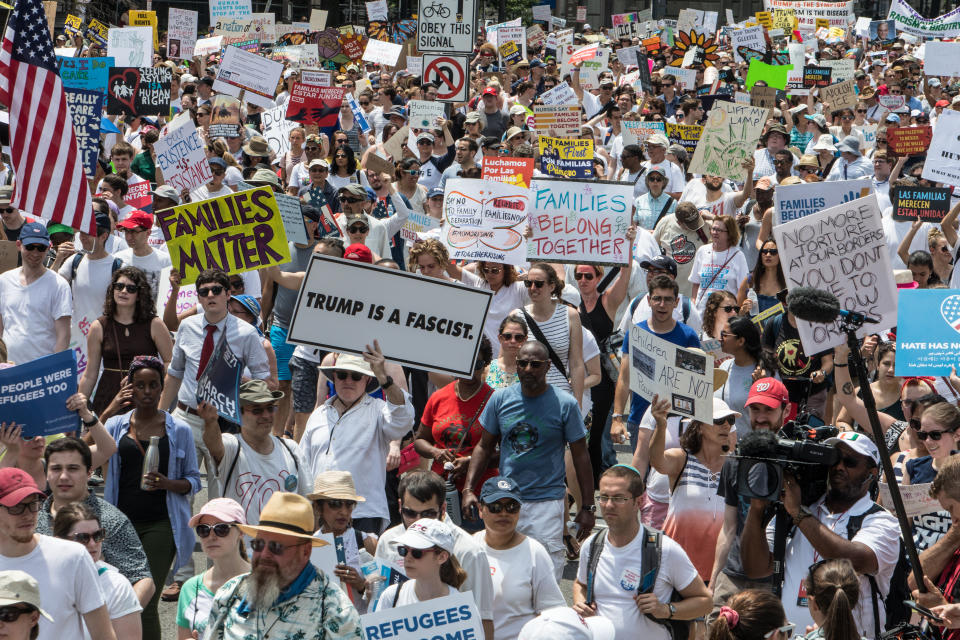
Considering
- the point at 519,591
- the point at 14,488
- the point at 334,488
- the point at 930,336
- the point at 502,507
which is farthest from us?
the point at 930,336

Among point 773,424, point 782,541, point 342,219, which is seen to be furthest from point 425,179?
point 782,541

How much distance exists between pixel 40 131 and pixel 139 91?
32.9 ft

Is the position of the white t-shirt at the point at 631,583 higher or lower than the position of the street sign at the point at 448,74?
lower

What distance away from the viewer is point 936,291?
802 cm

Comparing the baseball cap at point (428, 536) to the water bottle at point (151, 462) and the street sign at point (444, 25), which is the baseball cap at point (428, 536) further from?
the street sign at point (444, 25)

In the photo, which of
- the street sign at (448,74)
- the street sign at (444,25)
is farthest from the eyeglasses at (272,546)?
the street sign at (448,74)

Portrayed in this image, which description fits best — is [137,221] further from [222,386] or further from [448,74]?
[448,74]

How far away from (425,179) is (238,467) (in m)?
9.03

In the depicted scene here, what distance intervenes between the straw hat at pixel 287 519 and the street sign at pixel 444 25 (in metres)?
10.6

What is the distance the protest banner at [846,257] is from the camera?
7815mm

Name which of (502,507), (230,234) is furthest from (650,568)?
(230,234)

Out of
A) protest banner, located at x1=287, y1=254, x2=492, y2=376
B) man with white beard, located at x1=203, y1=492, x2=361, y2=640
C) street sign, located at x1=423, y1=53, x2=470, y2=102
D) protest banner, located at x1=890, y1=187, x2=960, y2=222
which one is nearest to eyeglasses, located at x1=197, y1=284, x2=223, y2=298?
protest banner, located at x1=287, y1=254, x2=492, y2=376

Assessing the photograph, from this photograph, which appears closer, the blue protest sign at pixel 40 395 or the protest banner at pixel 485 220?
the blue protest sign at pixel 40 395

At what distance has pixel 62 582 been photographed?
16.3ft
